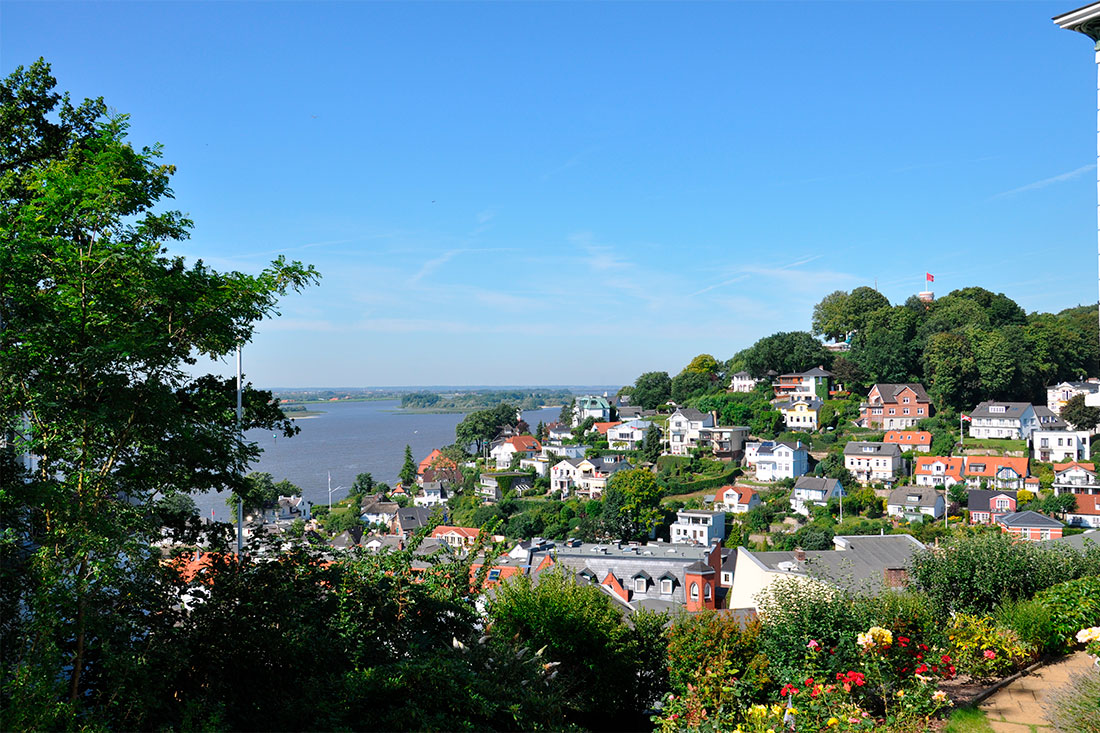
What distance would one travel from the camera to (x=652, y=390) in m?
62.9

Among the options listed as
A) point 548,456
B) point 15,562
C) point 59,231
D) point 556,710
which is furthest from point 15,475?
point 548,456

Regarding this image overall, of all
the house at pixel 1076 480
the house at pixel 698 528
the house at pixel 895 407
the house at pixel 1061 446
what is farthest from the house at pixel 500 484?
the house at pixel 1061 446

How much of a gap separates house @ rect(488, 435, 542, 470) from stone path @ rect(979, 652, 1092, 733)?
49.2m

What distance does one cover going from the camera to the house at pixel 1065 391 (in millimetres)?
43156

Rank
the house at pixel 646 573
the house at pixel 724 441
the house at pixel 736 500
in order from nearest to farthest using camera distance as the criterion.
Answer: the house at pixel 646 573, the house at pixel 736 500, the house at pixel 724 441

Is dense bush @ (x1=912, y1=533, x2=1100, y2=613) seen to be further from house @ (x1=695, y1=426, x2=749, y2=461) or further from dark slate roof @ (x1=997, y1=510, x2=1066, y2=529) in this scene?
house @ (x1=695, y1=426, x2=749, y2=461)

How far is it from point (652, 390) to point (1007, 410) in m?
28.2

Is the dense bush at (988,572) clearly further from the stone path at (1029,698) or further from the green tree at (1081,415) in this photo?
the green tree at (1081,415)

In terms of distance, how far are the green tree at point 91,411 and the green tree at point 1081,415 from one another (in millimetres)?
47088

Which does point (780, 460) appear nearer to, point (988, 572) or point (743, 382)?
point (743, 382)

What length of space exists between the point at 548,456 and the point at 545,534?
633 inches

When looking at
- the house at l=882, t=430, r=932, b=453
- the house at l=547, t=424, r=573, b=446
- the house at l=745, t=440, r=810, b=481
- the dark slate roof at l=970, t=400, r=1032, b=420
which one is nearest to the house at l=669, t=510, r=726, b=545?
the house at l=745, t=440, r=810, b=481

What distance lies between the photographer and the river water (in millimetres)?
45747

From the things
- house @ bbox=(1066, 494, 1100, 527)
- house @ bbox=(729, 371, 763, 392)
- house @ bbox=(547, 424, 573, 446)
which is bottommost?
house @ bbox=(1066, 494, 1100, 527)
